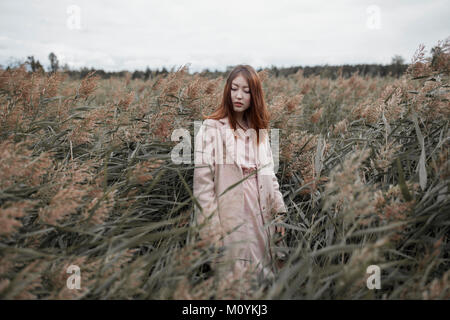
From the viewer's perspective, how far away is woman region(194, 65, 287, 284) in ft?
5.78

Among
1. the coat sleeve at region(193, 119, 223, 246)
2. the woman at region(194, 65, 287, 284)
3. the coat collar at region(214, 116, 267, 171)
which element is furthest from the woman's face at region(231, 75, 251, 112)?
the coat sleeve at region(193, 119, 223, 246)

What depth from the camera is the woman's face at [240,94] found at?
6.87ft

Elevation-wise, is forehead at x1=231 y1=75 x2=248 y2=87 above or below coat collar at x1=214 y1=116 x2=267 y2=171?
above

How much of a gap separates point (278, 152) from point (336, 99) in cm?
281

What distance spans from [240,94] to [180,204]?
967 mm

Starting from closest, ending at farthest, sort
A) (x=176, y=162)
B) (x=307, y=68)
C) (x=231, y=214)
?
(x=231, y=214) < (x=176, y=162) < (x=307, y=68)

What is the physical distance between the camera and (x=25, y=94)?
2.21 metres

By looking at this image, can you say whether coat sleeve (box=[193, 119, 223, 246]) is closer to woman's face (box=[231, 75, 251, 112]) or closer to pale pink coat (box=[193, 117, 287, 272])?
pale pink coat (box=[193, 117, 287, 272])

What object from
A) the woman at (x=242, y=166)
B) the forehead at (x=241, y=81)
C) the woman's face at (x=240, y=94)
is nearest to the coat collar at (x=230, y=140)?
the woman at (x=242, y=166)

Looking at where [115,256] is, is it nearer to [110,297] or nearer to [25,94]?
[110,297]

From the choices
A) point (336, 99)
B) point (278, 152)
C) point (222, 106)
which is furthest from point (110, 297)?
point (336, 99)

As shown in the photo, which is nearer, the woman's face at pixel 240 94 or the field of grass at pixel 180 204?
the field of grass at pixel 180 204

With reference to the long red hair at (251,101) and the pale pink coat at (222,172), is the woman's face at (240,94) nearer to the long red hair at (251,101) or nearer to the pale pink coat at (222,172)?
the long red hair at (251,101)

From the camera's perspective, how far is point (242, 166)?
2.06 metres
